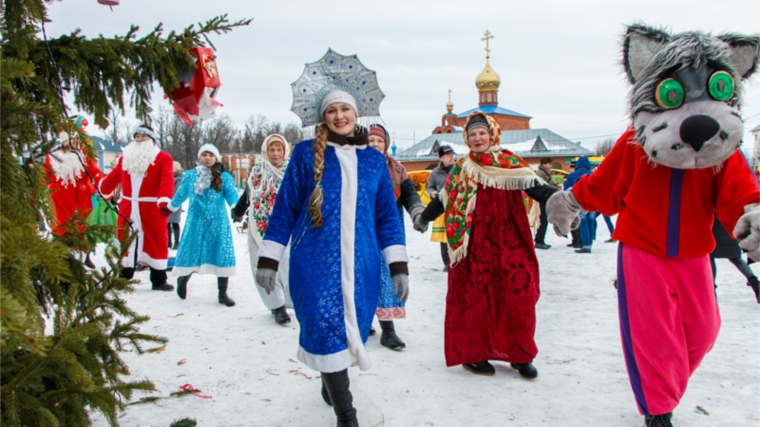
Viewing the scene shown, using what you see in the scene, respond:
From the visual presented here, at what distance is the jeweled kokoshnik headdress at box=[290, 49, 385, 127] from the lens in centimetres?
315

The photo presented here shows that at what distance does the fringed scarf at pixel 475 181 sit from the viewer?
3721mm

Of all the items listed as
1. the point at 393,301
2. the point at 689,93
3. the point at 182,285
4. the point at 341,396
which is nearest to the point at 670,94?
the point at 689,93

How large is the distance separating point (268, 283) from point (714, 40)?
2602mm

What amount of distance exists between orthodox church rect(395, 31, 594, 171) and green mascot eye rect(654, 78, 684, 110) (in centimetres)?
3230

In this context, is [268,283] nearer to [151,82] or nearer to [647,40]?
[151,82]

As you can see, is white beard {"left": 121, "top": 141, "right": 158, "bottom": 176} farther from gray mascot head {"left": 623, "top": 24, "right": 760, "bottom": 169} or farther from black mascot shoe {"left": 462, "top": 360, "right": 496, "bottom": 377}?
gray mascot head {"left": 623, "top": 24, "right": 760, "bottom": 169}

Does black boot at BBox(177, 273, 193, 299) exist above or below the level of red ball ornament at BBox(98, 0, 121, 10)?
below

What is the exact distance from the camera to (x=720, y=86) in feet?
8.66

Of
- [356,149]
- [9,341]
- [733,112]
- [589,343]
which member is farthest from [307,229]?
[589,343]

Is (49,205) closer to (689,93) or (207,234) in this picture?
(689,93)

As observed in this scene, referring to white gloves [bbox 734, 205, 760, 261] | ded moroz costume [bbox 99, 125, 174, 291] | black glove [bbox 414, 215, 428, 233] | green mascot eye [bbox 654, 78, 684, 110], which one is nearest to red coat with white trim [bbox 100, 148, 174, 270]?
ded moroz costume [bbox 99, 125, 174, 291]

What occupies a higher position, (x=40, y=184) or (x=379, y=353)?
(x=40, y=184)

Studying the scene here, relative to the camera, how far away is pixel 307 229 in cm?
277

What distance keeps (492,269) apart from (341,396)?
1.52 m
